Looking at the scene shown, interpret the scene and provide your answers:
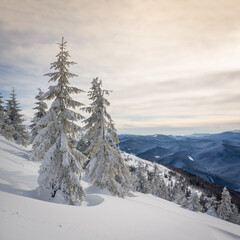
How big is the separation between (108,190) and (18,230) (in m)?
11.6

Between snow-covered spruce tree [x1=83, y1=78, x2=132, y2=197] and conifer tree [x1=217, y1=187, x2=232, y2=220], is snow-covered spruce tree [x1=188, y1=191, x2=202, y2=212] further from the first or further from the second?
snow-covered spruce tree [x1=83, y1=78, x2=132, y2=197]

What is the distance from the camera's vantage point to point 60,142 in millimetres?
11547

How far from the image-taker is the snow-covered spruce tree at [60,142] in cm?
1130

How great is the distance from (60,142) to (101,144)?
620cm

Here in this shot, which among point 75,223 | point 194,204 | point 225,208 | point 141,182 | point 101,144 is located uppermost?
point 101,144

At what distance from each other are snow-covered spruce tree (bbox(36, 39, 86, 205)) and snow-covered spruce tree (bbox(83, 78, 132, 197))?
5162mm

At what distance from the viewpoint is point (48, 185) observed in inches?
446

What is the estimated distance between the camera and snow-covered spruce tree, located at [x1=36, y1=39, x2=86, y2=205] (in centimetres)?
1130

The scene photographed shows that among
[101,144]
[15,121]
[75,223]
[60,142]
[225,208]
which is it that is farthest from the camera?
[225,208]

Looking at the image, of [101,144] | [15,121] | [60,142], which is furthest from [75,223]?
[15,121]

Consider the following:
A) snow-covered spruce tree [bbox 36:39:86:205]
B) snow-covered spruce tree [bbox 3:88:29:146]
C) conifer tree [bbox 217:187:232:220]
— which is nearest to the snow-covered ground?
snow-covered spruce tree [bbox 36:39:86:205]

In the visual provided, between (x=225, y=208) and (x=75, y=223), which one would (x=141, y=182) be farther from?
(x=75, y=223)

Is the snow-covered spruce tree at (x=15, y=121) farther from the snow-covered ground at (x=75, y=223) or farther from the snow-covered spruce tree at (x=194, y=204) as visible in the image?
the snow-covered spruce tree at (x=194, y=204)

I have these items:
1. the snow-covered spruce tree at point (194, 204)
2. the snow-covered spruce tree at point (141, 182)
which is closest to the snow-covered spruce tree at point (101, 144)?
the snow-covered spruce tree at point (141, 182)
